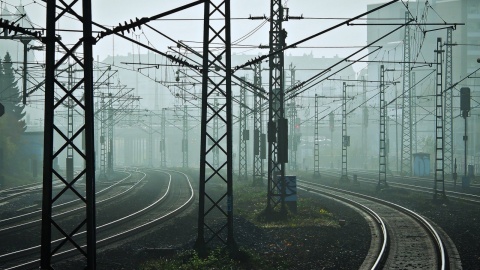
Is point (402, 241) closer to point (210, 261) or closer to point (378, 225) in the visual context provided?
point (378, 225)

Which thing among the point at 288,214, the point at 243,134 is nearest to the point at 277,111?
the point at 288,214

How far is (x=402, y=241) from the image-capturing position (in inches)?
639

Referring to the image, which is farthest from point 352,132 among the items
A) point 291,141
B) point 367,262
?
point 367,262

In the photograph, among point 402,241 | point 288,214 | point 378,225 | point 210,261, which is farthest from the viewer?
point 288,214

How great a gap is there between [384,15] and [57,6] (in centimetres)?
9330

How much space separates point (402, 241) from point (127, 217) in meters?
10.8

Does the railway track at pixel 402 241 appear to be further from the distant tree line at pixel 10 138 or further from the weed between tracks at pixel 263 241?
the distant tree line at pixel 10 138

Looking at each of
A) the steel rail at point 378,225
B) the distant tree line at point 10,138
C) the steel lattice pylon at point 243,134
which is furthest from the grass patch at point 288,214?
the distant tree line at point 10,138

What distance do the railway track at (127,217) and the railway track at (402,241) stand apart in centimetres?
790

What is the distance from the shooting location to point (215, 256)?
13.3 metres

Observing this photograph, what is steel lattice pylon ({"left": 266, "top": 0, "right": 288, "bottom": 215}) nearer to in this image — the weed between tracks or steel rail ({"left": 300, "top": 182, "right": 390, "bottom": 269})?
the weed between tracks

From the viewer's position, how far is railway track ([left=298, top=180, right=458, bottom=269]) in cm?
1312

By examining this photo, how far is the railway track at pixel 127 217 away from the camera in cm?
1404

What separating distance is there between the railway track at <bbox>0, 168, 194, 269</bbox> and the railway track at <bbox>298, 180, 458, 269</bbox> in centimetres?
790
